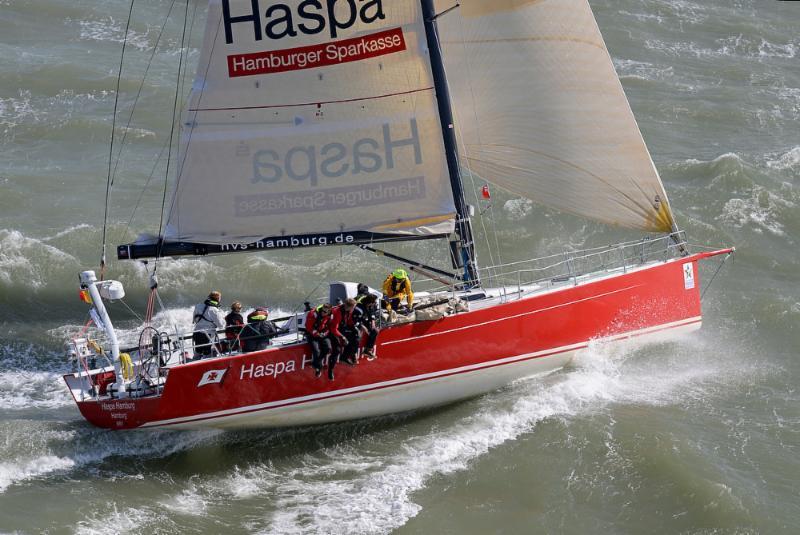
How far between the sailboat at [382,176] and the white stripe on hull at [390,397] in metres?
0.03

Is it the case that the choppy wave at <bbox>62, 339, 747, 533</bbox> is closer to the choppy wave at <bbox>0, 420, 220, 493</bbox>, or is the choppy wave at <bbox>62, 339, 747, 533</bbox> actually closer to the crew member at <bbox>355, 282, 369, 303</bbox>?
the choppy wave at <bbox>0, 420, 220, 493</bbox>

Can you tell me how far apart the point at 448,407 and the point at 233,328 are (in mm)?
3257

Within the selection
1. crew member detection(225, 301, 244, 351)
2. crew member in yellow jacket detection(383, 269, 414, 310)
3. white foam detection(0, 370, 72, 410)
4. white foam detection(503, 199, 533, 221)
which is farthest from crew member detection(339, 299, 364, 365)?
white foam detection(503, 199, 533, 221)

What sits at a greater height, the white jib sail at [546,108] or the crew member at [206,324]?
the white jib sail at [546,108]

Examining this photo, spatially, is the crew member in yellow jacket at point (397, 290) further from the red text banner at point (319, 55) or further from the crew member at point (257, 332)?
the red text banner at point (319, 55)

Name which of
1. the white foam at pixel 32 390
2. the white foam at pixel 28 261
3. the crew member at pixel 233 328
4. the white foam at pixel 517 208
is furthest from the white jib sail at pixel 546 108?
the white foam at pixel 28 261

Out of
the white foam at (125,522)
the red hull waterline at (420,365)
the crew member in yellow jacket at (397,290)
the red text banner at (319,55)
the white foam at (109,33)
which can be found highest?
the white foam at (109,33)

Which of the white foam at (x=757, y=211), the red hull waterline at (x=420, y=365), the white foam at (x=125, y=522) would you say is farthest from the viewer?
the white foam at (x=757, y=211)

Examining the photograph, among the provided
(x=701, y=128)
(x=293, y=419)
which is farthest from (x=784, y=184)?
(x=293, y=419)

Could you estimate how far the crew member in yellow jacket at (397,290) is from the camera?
15.2 m

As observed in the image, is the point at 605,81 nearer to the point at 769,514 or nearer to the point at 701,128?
the point at 769,514

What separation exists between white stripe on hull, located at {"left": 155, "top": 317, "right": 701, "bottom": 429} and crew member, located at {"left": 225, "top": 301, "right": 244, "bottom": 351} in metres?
0.86

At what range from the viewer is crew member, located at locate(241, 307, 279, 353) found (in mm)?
15033

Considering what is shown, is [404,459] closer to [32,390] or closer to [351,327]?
[351,327]
